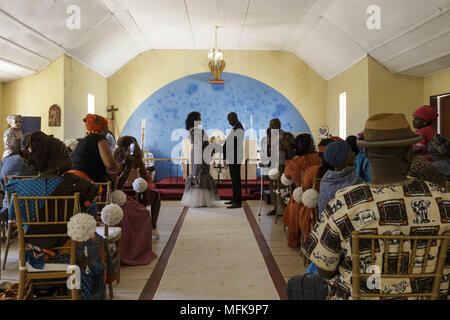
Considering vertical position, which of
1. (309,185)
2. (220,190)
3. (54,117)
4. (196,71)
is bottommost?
(220,190)

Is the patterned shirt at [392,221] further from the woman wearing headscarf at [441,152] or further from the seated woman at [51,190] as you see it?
the woman wearing headscarf at [441,152]

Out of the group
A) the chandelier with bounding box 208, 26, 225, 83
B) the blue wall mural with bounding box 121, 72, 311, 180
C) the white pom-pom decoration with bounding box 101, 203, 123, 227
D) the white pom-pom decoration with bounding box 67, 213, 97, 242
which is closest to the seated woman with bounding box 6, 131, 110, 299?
the white pom-pom decoration with bounding box 67, 213, 97, 242

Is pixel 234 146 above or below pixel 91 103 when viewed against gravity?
below

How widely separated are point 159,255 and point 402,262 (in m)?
3.29

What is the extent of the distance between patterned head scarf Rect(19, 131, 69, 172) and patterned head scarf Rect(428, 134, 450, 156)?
2.99 metres

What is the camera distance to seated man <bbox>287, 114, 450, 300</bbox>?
1452 mm

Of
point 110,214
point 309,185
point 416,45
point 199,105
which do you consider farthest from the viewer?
point 199,105

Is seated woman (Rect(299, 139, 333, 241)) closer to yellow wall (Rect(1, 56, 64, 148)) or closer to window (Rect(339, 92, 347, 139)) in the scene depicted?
yellow wall (Rect(1, 56, 64, 148))

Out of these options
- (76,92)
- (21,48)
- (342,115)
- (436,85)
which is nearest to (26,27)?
(21,48)

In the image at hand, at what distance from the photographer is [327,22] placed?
315 inches

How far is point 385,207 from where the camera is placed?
1453 mm

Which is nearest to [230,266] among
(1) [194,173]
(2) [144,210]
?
(2) [144,210]

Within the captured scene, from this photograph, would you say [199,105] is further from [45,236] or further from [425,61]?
[45,236]

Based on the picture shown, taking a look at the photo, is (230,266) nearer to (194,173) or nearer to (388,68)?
(194,173)
